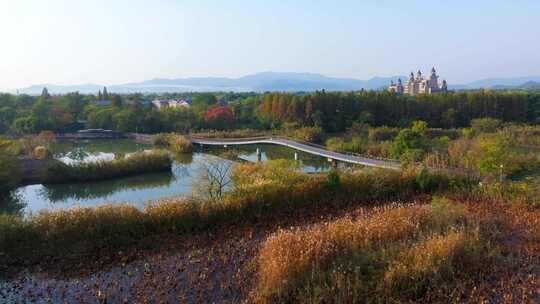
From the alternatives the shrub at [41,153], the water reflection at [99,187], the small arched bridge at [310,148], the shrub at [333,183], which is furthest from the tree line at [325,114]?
the shrub at [333,183]

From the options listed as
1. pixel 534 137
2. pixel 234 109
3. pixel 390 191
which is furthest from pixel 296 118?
pixel 390 191

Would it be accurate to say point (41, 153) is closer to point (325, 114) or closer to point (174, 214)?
point (174, 214)

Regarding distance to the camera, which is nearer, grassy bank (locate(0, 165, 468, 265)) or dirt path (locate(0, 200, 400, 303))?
dirt path (locate(0, 200, 400, 303))

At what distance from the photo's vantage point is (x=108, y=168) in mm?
20047

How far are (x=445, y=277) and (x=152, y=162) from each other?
60.0 feet

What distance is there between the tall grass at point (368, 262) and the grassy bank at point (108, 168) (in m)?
15.5

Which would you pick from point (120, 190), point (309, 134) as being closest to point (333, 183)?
point (120, 190)

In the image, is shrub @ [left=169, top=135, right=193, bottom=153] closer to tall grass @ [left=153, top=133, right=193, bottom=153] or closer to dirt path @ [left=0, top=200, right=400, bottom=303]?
tall grass @ [left=153, top=133, right=193, bottom=153]

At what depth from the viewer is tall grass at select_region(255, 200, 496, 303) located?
18.4 feet

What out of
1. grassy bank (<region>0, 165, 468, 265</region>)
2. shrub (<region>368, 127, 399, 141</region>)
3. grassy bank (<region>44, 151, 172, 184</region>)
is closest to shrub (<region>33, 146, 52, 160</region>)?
grassy bank (<region>44, 151, 172, 184</region>)

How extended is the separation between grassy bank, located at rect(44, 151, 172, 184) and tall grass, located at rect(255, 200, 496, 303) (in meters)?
15.5

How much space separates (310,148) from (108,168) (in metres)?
13.2

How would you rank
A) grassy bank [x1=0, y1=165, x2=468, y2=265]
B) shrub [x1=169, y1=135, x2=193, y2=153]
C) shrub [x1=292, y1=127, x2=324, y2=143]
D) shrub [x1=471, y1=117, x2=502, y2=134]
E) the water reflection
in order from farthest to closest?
1. shrub [x1=292, y1=127, x2=324, y2=143]
2. shrub [x1=471, y1=117, x2=502, y2=134]
3. shrub [x1=169, y1=135, x2=193, y2=153]
4. the water reflection
5. grassy bank [x1=0, y1=165, x2=468, y2=265]

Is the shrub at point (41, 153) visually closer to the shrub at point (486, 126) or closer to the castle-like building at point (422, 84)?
the shrub at point (486, 126)
